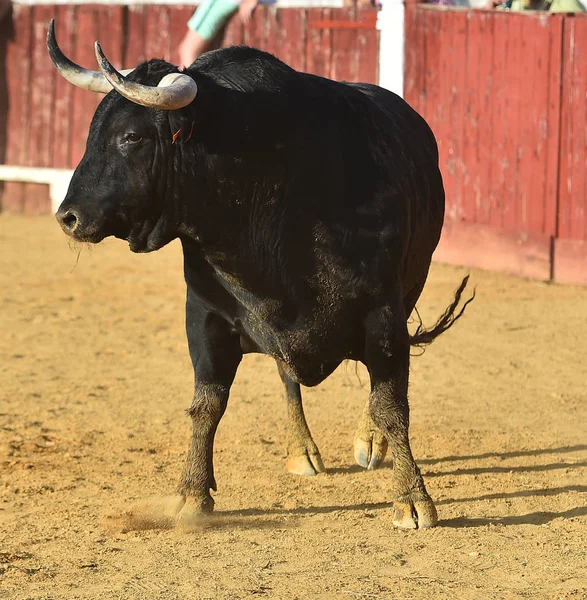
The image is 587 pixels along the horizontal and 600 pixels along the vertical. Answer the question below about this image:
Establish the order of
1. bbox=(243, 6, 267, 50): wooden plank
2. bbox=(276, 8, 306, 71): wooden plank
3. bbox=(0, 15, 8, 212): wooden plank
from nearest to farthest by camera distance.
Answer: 1. bbox=(276, 8, 306, 71): wooden plank
2. bbox=(243, 6, 267, 50): wooden plank
3. bbox=(0, 15, 8, 212): wooden plank

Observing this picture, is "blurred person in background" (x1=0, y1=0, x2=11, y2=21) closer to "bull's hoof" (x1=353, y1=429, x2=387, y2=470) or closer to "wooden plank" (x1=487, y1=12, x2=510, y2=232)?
"wooden plank" (x1=487, y1=12, x2=510, y2=232)

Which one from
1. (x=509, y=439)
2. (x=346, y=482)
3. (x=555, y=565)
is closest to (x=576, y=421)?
(x=509, y=439)

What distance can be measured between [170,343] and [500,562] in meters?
4.06

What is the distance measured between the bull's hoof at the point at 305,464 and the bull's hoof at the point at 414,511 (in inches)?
33.4

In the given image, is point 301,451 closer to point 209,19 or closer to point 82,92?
point 209,19

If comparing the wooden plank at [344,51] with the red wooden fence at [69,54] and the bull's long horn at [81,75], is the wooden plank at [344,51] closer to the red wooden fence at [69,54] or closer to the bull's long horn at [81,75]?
the red wooden fence at [69,54]

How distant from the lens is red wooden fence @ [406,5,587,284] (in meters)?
9.65

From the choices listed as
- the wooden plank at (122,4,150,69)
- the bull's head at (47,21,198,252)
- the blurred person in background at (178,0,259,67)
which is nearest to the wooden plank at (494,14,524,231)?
the blurred person in background at (178,0,259,67)

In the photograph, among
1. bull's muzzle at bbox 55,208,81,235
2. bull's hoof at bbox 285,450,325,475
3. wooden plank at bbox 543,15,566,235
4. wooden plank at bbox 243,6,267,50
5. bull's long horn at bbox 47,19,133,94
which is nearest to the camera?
bull's muzzle at bbox 55,208,81,235

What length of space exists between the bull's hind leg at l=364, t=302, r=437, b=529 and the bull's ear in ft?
3.04

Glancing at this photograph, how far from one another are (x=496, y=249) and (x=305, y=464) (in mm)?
5012

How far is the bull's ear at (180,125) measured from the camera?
14.2ft

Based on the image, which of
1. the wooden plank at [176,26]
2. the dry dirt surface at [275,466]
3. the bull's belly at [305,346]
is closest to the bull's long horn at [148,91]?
the bull's belly at [305,346]

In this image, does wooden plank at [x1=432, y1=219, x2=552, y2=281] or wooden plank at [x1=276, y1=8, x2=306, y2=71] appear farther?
wooden plank at [x1=276, y1=8, x2=306, y2=71]
